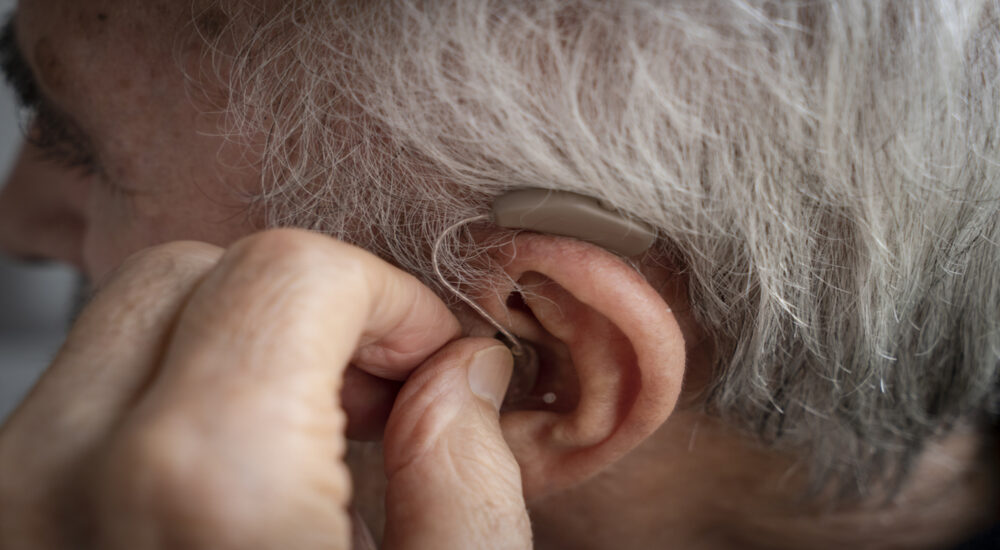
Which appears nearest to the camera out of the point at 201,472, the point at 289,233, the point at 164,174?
the point at 201,472

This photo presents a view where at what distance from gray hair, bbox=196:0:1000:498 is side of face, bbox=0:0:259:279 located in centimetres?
5

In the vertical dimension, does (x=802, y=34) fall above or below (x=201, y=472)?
above

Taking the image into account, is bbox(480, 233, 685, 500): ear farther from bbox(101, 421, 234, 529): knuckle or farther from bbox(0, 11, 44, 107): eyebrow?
bbox(0, 11, 44, 107): eyebrow

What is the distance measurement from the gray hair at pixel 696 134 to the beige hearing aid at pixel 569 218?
16 millimetres

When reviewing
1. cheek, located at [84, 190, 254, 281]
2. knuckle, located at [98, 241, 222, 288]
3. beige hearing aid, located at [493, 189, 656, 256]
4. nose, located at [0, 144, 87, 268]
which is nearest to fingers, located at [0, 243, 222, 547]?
knuckle, located at [98, 241, 222, 288]

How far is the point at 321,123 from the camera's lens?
654 millimetres

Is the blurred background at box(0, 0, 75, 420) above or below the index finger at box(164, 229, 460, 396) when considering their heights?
below

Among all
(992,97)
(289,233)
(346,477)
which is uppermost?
(992,97)

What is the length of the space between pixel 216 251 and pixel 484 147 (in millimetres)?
264

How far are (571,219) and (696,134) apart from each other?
14 cm

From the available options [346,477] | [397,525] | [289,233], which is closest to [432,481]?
[397,525]

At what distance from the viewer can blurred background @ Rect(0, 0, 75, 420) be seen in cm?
202

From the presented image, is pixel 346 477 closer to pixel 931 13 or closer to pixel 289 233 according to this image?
pixel 289 233

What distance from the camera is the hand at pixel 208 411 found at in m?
0.40
